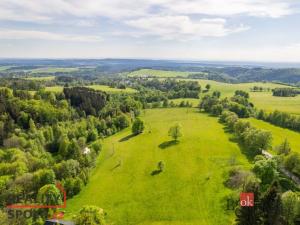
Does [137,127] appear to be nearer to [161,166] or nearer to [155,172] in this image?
[161,166]

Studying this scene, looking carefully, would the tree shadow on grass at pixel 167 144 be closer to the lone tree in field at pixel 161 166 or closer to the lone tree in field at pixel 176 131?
the lone tree in field at pixel 176 131

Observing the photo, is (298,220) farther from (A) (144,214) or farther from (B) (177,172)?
(B) (177,172)

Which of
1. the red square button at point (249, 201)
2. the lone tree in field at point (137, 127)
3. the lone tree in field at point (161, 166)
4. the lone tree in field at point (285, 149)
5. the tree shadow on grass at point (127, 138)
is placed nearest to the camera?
the red square button at point (249, 201)

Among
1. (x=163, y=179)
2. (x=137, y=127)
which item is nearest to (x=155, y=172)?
(x=163, y=179)

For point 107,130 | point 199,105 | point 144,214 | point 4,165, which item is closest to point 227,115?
point 199,105

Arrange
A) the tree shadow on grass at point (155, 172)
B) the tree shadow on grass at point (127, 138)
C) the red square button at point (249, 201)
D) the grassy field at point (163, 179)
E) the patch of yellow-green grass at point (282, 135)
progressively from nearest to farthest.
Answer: the red square button at point (249, 201), the grassy field at point (163, 179), the tree shadow on grass at point (155, 172), the patch of yellow-green grass at point (282, 135), the tree shadow on grass at point (127, 138)

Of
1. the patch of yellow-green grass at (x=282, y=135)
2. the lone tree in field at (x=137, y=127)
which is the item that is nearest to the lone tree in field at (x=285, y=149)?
the patch of yellow-green grass at (x=282, y=135)

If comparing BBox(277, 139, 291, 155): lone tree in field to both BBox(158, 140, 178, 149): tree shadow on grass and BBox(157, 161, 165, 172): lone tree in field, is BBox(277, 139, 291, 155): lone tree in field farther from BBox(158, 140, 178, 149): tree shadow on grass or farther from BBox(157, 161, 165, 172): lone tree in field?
BBox(158, 140, 178, 149): tree shadow on grass

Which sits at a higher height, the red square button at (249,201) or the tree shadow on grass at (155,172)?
the red square button at (249,201)

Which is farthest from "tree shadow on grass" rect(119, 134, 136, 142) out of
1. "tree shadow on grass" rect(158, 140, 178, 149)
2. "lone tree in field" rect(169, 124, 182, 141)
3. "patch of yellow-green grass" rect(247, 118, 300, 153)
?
"patch of yellow-green grass" rect(247, 118, 300, 153)
